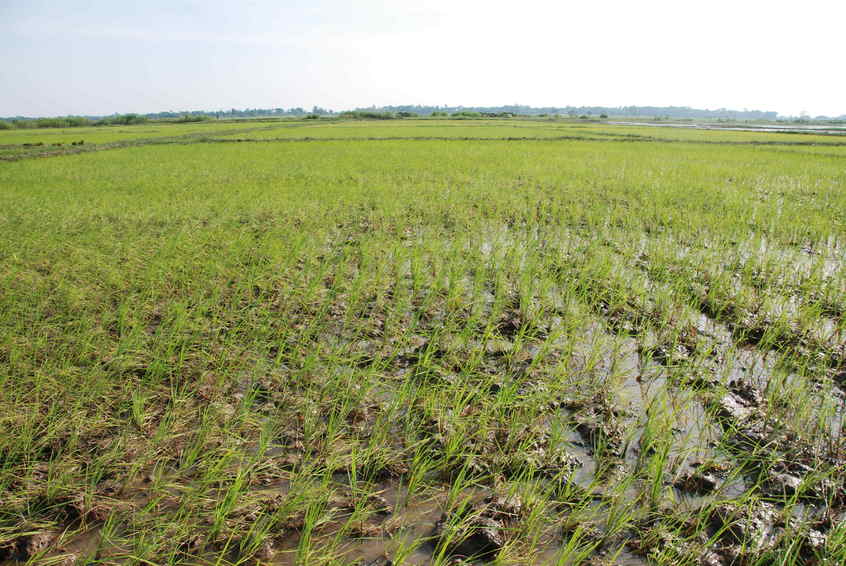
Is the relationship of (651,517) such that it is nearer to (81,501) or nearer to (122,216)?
(81,501)

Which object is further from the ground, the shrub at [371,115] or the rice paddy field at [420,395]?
the shrub at [371,115]

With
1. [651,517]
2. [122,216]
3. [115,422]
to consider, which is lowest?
[651,517]

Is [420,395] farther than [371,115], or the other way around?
[371,115]

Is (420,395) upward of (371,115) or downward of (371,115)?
downward

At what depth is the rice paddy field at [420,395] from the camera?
158 centimetres

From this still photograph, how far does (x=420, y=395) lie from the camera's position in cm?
231

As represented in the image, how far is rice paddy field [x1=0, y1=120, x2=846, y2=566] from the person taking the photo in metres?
1.58

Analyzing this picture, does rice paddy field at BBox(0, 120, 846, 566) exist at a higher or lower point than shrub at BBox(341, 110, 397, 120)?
lower

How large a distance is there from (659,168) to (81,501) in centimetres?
1282

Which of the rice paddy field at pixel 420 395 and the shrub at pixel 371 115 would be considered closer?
the rice paddy field at pixel 420 395

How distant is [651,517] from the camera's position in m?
1.66

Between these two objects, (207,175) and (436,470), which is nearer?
(436,470)

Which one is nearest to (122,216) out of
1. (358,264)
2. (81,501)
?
(358,264)

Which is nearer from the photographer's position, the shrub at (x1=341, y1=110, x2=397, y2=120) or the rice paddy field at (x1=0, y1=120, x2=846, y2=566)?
the rice paddy field at (x1=0, y1=120, x2=846, y2=566)
